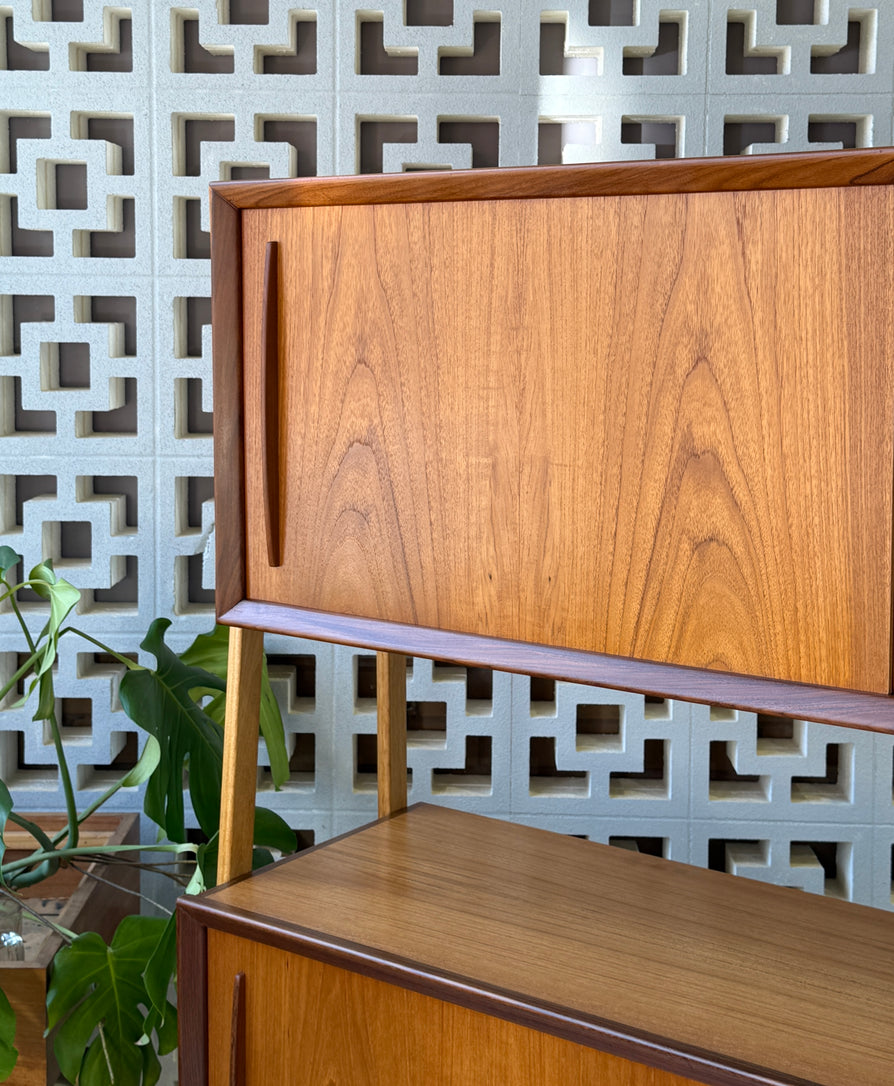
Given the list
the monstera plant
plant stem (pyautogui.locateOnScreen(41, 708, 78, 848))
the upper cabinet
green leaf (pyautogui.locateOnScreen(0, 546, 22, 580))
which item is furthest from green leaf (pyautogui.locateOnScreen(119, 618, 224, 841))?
the upper cabinet

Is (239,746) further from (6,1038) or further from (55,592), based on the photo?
(6,1038)

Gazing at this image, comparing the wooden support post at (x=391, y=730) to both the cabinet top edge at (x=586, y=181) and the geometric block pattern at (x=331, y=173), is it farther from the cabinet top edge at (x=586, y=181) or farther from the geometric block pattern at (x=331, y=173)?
the cabinet top edge at (x=586, y=181)

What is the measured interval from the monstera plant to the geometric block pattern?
250 mm

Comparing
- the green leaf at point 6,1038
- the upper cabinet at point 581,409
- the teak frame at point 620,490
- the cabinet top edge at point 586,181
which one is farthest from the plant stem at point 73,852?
the cabinet top edge at point 586,181

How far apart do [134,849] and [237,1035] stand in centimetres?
46

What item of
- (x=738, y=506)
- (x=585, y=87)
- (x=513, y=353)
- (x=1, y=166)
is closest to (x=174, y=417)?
(x=1, y=166)

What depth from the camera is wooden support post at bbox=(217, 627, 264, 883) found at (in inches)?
46.1

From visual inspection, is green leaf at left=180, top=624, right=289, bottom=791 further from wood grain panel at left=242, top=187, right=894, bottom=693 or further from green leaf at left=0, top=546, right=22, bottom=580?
wood grain panel at left=242, top=187, right=894, bottom=693

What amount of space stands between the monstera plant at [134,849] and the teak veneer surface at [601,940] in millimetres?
275

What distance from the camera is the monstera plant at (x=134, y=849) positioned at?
54.0 inches

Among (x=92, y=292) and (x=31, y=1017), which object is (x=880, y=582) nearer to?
(x=31, y=1017)

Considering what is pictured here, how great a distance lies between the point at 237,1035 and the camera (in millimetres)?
1113

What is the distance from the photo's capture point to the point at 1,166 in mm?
1791

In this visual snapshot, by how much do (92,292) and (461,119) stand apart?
2.14ft
